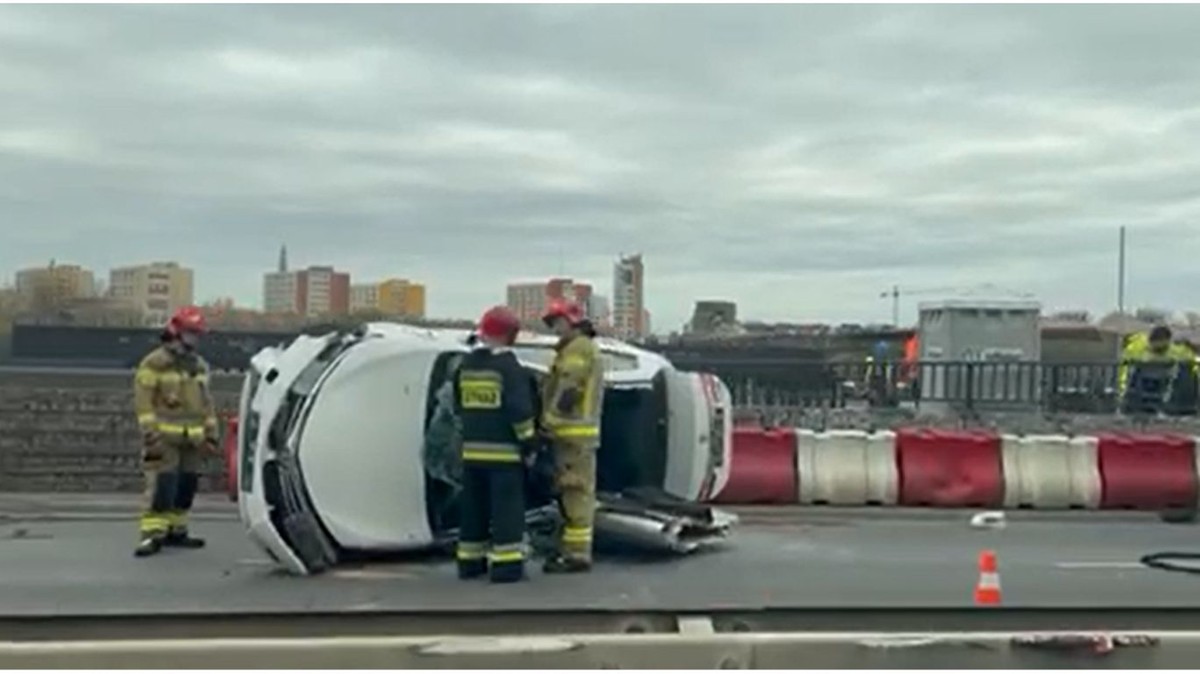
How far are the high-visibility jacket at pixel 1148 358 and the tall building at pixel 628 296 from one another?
887cm

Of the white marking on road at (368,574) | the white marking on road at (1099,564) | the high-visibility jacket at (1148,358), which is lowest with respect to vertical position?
the white marking on road at (368,574)

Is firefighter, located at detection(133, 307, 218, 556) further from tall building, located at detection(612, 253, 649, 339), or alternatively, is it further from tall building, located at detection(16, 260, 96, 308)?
tall building, located at detection(16, 260, 96, 308)

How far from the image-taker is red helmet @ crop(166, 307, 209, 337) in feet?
30.4

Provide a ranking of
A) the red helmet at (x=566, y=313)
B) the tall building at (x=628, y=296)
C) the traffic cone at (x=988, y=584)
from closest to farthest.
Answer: the traffic cone at (x=988, y=584), the red helmet at (x=566, y=313), the tall building at (x=628, y=296)

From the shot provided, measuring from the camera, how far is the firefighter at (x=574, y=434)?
26.3 ft

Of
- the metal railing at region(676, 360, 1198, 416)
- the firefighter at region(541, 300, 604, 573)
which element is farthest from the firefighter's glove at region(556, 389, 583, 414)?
the metal railing at region(676, 360, 1198, 416)

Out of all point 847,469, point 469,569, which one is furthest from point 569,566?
point 847,469

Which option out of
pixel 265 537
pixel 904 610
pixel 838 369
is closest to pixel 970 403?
pixel 838 369

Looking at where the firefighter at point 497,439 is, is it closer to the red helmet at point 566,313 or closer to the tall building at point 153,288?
the red helmet at point 566,313

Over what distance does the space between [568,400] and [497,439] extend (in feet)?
2.01

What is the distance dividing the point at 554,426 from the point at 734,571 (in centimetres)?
162

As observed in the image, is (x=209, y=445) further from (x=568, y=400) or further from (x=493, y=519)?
(x=568, y=400)

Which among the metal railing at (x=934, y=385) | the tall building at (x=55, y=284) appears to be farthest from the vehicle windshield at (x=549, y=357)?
the tall building at (x=55, y=284)

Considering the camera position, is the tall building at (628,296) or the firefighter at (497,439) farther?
the tall building at (628,296)
